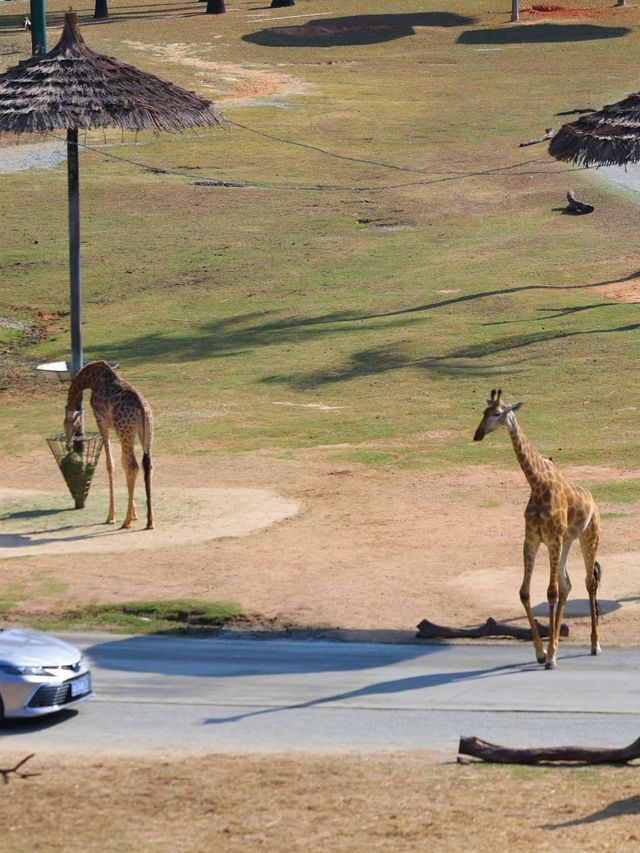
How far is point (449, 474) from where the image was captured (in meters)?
26.6

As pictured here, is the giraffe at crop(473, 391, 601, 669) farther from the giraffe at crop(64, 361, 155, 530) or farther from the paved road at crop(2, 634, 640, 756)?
the giraffe at crop(64, 361, 155, 530)

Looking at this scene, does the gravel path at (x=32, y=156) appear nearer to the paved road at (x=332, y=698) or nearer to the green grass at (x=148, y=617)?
the green grass at (x=148, y=617)

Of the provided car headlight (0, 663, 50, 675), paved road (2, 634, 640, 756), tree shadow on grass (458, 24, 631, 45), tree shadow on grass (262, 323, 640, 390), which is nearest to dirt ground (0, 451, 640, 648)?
paved road (2, 634, 640, 756)

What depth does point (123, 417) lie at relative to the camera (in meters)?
24.1

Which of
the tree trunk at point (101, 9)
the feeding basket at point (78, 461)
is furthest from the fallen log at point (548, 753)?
the tree trunk at point (101, 9)

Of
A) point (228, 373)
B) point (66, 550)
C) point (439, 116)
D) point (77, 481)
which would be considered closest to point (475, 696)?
point (66, 550)

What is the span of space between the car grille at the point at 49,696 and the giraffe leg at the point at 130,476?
888 cm

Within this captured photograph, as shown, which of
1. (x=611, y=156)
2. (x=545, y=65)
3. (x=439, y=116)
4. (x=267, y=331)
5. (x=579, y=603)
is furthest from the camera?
(x=545, y=65)

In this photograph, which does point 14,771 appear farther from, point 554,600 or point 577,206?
point 577,206

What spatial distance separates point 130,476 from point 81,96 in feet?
26.6

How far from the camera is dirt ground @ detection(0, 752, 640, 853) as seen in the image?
38.2ft

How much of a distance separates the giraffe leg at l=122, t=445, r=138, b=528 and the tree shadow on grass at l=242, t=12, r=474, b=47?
203 ft

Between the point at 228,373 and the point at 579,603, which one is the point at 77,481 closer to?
the point at 579,603

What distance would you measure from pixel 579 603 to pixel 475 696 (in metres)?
4.44
